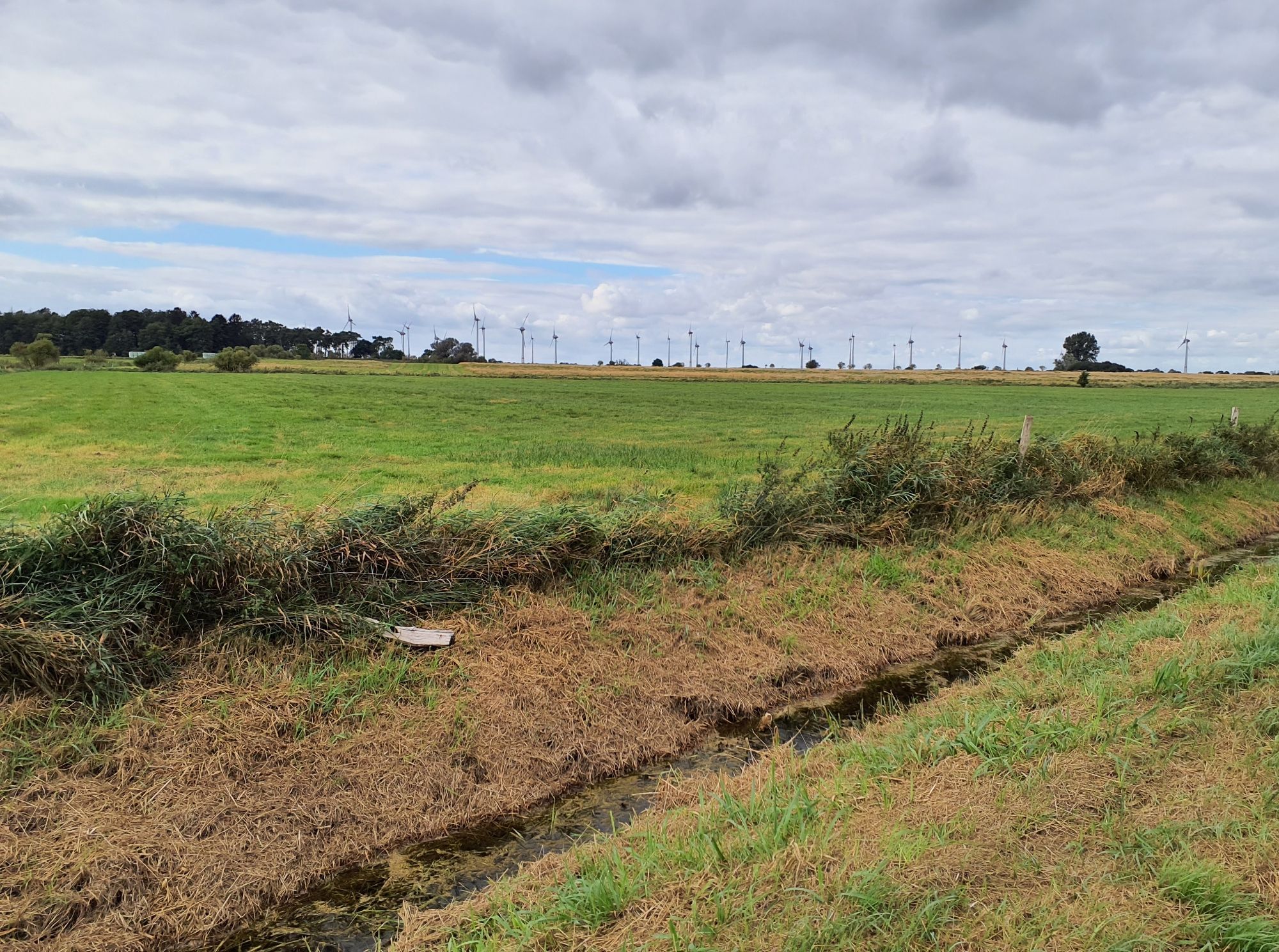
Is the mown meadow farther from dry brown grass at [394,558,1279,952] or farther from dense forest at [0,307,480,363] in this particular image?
dense forest at [0,307,480,363]

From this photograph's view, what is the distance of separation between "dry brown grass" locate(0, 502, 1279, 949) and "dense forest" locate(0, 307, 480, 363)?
452 ft

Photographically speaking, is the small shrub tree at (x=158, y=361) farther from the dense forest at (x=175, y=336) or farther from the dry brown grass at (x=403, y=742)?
the dry brown grass at (x=403, y=742)

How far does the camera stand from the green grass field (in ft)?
49.2

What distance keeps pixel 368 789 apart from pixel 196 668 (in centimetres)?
195

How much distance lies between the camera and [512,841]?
5.84 meters

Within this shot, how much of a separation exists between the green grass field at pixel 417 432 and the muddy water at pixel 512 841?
4.64m

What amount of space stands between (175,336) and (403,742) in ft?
559

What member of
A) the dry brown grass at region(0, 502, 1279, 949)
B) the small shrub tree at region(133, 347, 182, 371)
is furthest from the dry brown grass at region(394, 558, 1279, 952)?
the small shrub tree at region(133, 347, 182, 371)

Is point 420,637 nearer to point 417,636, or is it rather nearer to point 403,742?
point 417,636

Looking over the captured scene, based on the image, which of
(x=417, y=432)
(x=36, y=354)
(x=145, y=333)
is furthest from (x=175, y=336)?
(x=417, y=432)

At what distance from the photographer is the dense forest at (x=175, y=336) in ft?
470

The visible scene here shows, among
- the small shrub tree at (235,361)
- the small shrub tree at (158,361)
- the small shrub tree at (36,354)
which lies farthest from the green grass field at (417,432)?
the small shrub tree at (36,354)

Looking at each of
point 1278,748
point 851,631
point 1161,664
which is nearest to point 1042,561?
point 851,631

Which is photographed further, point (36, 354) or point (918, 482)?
point (36, 354)
